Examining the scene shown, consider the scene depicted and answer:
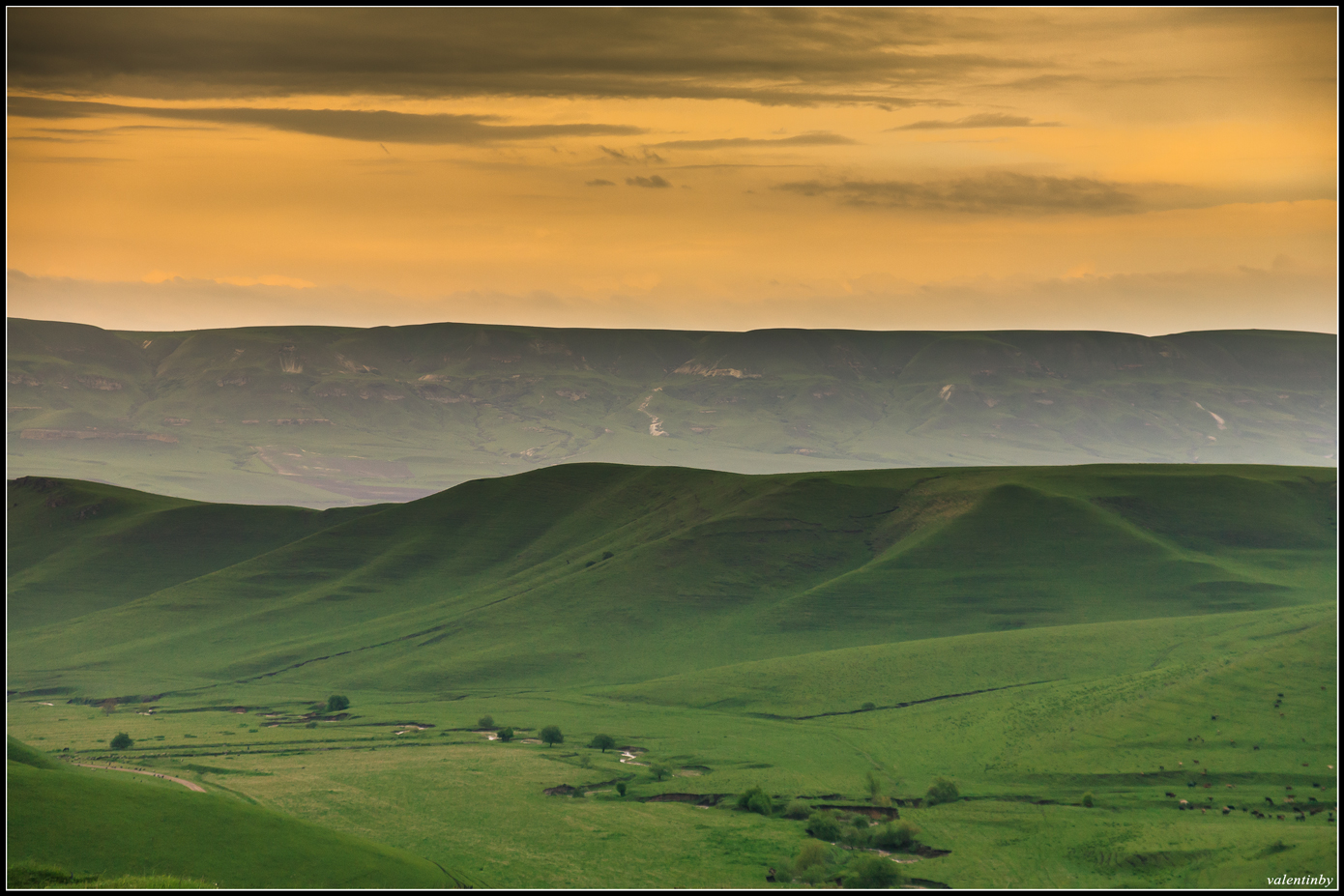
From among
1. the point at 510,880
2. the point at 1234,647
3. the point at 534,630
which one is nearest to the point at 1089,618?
the point at 1234,647

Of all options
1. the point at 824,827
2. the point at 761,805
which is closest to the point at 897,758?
the point at 761,805

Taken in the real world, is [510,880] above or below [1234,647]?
below

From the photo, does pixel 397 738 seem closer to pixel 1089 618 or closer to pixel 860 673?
pixel 860 673

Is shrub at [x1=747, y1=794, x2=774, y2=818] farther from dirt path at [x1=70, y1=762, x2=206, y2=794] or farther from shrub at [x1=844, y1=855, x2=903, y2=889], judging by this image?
dirt path at [x1=70, y1=762, x2=206, y2=794]

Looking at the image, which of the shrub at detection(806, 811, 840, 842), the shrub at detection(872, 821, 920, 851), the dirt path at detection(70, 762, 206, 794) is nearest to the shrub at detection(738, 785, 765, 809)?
the shrub at detection(806, 811, 840, 842)

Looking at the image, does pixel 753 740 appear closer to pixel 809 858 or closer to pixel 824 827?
pixel 824 827

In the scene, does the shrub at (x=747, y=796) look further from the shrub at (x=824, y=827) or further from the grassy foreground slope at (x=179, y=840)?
the grassy foreground slope at (x=179, y=840)
